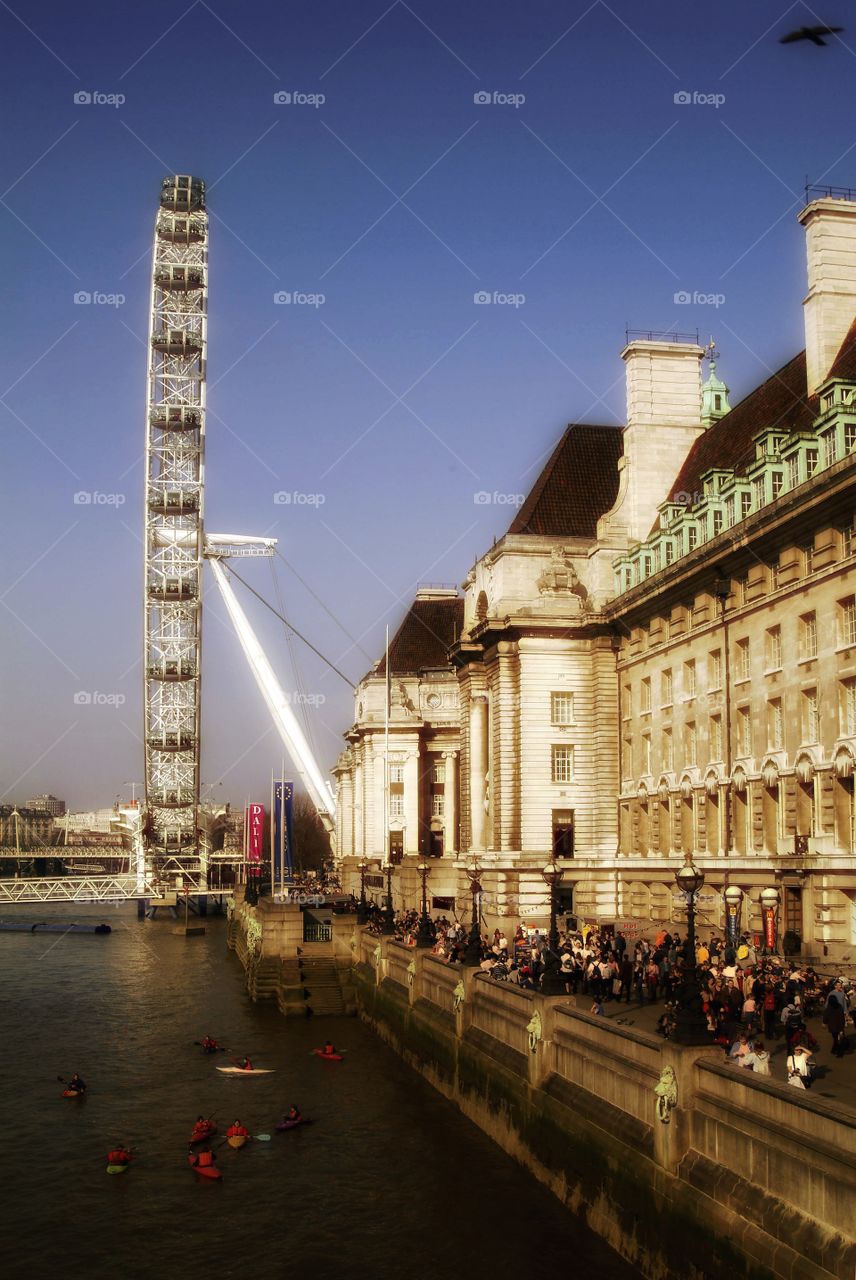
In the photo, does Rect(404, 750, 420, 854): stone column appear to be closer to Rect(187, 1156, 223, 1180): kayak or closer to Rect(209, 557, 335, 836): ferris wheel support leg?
Rect(209, 557, 335, 836): ferris wheel support leg

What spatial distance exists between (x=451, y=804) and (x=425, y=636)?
2769cm

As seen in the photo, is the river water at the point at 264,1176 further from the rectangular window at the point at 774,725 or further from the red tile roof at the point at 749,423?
the red tile roof at the point at 749,423

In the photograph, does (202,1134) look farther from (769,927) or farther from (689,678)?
(689,678)

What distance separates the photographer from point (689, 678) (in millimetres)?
58375

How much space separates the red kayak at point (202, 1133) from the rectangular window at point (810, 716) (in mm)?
21708

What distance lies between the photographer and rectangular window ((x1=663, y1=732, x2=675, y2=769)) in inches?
2364

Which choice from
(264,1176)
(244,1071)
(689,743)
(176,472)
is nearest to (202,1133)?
(264,1176)

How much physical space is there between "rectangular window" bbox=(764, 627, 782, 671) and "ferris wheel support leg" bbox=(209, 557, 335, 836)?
75.8 meters

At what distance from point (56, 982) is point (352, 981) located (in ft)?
84.9

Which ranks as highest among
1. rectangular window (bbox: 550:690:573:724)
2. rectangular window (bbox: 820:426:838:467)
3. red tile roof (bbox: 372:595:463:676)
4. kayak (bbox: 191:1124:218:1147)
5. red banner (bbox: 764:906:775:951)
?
red tile roof (bbox: 372:595:463:676)

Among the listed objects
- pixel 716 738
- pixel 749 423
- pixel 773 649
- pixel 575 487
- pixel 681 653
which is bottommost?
pixel 716 738

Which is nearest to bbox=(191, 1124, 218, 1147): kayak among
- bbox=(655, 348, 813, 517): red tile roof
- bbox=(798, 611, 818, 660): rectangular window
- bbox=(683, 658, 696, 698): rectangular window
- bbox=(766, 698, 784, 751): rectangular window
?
bbox=(766, 698, 784, 751): rectangular window

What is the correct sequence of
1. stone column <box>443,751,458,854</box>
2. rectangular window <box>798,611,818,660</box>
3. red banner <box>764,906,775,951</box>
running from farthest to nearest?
stone column <box>443,751,458,854</box>, rectangular window <box>798,611,818,660</box>, red banner <box>764,906,775,951</box>

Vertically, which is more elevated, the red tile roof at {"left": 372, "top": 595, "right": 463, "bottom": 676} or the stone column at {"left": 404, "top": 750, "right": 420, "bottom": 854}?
the red tile roof at {"left": 372, "top": 595, "right": 463, "bottom": 676}
